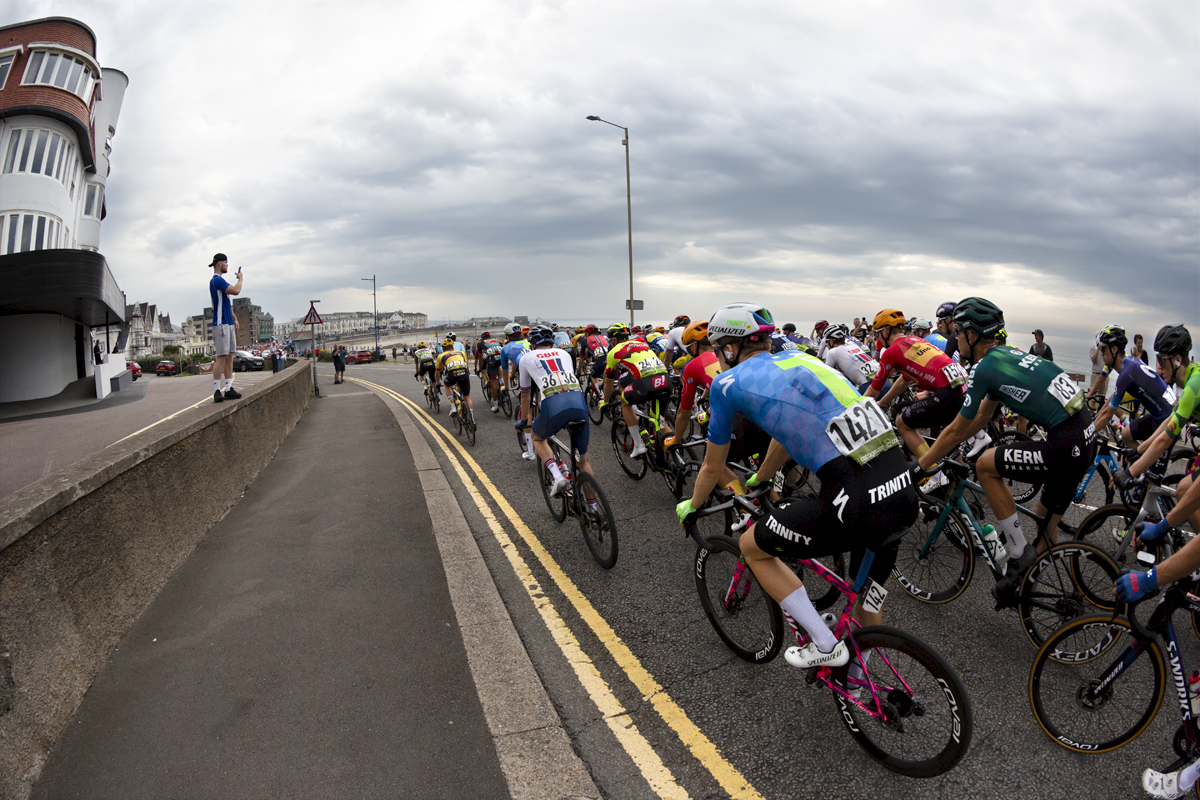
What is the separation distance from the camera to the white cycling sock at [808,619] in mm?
2885

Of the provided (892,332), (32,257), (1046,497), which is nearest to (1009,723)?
(1046,497)

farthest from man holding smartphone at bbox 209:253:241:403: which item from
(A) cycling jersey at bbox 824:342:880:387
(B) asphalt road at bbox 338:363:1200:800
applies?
(A) cycling jersey at bbox 824:342:880:387

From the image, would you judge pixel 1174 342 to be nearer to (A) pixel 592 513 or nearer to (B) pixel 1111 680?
(B) pixel 1111 680

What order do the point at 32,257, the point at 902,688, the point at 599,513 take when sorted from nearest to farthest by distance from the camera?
the point at 902,688, the point at 599,513, the point at 32,257

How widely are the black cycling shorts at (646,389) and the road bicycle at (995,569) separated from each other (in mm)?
3562

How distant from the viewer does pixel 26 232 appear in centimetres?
2438

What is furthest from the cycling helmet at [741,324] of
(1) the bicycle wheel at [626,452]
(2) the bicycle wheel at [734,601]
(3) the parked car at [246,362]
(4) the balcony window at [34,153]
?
(3) the parked car at [246,362]

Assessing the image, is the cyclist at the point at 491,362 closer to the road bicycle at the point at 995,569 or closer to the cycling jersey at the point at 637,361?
the cycling jersey at the point at 637,361

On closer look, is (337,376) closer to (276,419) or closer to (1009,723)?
(276,419)

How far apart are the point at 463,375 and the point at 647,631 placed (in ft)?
28.6

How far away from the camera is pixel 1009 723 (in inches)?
123

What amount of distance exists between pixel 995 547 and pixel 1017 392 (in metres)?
1.05

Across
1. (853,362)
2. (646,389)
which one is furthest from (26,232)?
(853,362)

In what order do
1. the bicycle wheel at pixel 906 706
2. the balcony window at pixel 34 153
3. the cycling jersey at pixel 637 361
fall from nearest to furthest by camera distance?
the bicycle wheel at pixel 906 706 → the cycling jersey at pixel 637 361 → the balcony window at pixel 34 153
